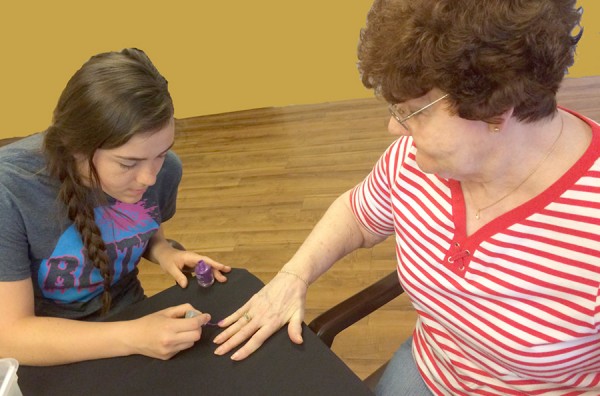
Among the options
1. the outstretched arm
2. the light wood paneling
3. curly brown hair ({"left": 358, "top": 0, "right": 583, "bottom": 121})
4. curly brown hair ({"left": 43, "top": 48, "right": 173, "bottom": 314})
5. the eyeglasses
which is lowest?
the light wood paneling

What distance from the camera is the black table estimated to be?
39.7 inches

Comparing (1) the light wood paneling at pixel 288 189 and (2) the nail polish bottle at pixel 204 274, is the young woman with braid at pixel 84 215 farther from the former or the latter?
(1) the light wood paneling at pixel 288 189

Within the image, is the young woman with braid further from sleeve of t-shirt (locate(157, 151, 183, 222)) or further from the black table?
sleeve of t-shirt (locate(157, 151, 183, 222))

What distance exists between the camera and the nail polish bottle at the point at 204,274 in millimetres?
1301

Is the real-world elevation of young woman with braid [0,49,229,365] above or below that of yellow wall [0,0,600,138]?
above

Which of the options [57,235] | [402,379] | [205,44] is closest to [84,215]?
[57,235]

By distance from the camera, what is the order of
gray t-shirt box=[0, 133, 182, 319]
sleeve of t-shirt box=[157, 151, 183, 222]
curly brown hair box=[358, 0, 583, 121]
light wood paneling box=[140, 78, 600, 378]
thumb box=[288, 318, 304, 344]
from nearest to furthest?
curly brown hair box=[358, 0, 583, 121]
thumb box=[288, 318, 304, 344]
gray t-shirt box=[0, 133, 182, 319]
sleeve of t-shirt box=[157, 151, 183, 222]
light wood paneling box=[140, 78, 600, 378]

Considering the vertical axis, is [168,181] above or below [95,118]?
below

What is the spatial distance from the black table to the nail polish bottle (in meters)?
0.12

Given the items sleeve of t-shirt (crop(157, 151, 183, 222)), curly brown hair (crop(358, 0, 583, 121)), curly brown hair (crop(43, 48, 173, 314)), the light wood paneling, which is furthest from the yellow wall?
curly brown hair (crop(358, 0, 583, 121))

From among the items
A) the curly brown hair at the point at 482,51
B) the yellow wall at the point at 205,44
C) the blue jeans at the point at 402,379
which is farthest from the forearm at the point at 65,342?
the yellow wall at the point at 205,44

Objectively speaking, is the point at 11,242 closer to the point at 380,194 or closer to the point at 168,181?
the point at 168,181

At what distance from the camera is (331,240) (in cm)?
141

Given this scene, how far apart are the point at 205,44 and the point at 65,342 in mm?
3854
